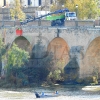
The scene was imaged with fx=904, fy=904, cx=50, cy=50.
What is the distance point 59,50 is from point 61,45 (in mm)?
637

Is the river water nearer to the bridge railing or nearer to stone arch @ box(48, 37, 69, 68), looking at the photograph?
stone arch @ box(48, 37, 69, 68)

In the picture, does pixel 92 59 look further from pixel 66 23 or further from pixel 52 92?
pixel 52 92

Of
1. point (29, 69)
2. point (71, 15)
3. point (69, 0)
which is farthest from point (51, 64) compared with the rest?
point (69, 0)

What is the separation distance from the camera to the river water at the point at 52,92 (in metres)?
74.6

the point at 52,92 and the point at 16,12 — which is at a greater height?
the point at 16,12

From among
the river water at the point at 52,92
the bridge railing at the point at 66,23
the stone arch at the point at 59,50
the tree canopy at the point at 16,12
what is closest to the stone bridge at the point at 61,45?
the stone arch at the point at 59,50

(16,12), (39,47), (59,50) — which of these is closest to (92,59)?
(59,50)

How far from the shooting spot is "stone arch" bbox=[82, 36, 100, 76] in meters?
84.2

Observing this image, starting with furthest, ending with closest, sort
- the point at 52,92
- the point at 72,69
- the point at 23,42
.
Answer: the point at 23,42 < the point at 72,69 < the point at 52,92

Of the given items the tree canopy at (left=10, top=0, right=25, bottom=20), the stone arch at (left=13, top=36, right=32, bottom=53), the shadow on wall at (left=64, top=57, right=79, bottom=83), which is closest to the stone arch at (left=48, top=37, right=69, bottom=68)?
the shadow on wall at (left=64, top=57, right=79, bottom=83)

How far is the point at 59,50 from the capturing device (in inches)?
3420

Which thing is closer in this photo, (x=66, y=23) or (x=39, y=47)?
(x=66, y=23)

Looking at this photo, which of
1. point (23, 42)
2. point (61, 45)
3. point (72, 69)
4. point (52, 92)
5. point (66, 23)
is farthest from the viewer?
point (23, 42)

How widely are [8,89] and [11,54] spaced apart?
406 cm
